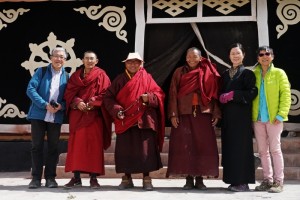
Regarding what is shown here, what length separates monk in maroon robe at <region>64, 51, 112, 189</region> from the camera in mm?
4895

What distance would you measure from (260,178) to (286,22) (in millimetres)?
2417

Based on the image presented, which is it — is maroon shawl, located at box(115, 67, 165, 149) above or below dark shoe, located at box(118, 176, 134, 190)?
above

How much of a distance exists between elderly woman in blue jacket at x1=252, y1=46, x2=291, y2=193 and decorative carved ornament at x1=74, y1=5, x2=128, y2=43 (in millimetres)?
2702

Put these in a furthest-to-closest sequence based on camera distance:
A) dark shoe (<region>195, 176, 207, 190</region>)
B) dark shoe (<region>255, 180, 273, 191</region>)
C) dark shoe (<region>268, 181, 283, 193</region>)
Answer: dark shoe (<region>195, 176, 207, 190</region>) → dark shoe (<region>255, 180, 273, 191</region>) → dark shoe (<region>268, 181, 283, 193</region>)

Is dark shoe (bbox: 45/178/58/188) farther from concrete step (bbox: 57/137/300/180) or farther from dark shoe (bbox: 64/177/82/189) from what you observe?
concrete step (bbox: 57/137/300/180)

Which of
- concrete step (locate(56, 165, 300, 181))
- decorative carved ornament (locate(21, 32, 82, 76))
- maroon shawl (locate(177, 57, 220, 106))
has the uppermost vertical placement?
decorative carved ornament (locate(21, 32, 82, 76))

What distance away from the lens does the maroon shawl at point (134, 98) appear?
189 inches

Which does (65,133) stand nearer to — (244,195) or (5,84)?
(5,84)

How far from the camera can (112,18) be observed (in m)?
6.93

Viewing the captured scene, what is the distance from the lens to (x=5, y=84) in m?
7.05

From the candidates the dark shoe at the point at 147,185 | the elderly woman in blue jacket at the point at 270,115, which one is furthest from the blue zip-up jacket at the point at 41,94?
the elderly woman in blue jacket at the point at 270,115

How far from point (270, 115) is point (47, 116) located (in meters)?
2.35

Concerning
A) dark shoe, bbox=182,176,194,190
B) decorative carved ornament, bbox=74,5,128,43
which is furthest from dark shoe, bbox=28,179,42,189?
decorative carved ornament, bbox=74,5,128,43

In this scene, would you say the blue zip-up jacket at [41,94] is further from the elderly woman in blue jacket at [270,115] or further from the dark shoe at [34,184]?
the elderly woman in blue jacket at [270,115]
